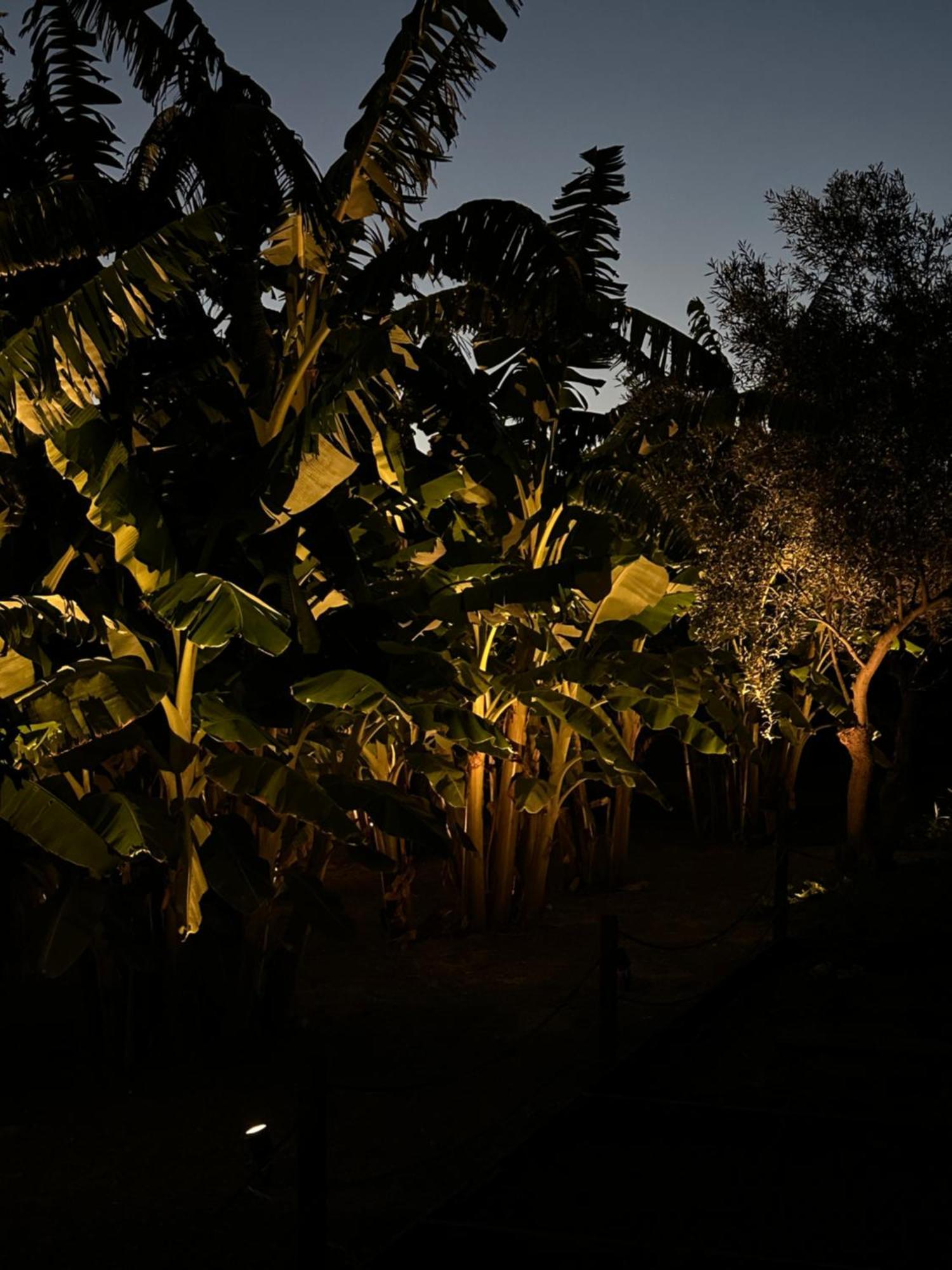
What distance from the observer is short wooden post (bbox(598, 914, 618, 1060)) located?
765cm

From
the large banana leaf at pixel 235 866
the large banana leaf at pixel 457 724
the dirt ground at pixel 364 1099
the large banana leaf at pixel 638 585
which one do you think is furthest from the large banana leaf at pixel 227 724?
the large banana leaf at pixel 638 585

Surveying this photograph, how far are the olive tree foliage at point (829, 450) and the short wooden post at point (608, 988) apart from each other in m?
5.82

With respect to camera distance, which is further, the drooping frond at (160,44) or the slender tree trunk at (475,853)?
the slender tree trunk at (475,853)

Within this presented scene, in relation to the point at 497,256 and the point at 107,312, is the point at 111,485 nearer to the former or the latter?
the point at 107,312

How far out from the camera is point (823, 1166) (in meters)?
6.27

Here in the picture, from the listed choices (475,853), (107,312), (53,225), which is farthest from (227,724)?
(475,853)

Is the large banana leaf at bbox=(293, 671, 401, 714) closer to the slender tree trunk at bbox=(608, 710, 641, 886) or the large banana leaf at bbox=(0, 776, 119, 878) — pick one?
the large banana leaf at bbox=(0, 776, 119, 878)

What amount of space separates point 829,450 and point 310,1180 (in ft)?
32.6

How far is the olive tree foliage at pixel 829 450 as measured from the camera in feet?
41.4

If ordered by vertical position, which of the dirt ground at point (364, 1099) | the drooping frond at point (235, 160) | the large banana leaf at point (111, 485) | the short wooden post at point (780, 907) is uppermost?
the drooping frond at point (235, 160)

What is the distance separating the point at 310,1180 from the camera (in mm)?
4406

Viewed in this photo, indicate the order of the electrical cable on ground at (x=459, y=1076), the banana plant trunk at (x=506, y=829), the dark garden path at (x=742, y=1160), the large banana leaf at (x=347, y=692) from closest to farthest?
1. the dark garden path at (x=742, y=1160)
2. the electrical cable on ground at (x=459, y=1076)
3. the large banana leaf at (x=347, y=692)
4. the banana plant trunk at (x=506, y=829)

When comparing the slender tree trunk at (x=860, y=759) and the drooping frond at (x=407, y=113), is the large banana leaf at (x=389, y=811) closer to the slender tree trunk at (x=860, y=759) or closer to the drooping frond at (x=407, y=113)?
the drooping frond at (x=407, y=113)

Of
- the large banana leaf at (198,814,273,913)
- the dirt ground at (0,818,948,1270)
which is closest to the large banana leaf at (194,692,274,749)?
the large banana leaf at (198,814,273,913)
